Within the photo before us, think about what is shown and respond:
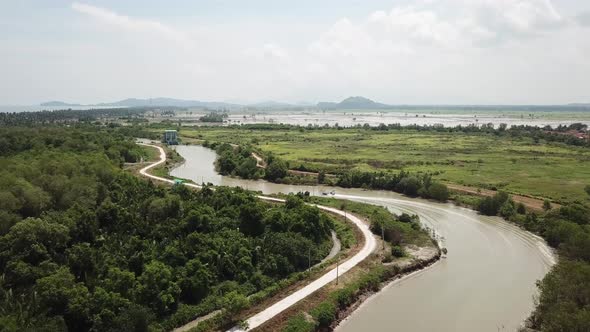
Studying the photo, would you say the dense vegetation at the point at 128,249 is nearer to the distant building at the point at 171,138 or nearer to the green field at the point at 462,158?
the green field at the point at 462,158

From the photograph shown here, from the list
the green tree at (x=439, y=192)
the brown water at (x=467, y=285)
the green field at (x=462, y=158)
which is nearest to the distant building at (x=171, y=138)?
the green field at (x=462, y=158)

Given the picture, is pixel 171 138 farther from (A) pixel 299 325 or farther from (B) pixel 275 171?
(A) pixel 299 325

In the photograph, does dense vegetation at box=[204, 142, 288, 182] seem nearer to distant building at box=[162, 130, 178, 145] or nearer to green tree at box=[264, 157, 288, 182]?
green tree at box=[264, 157, 288, 182]

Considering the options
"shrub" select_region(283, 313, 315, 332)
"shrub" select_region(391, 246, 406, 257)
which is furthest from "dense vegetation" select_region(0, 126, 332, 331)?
"shrub" select_region(391, 246, 406, 257)

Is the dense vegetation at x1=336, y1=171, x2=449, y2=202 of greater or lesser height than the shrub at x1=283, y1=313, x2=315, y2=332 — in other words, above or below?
above

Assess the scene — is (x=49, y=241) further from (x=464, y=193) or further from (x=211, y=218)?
(x=464, y=193)

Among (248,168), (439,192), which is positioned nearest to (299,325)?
(439,192)
